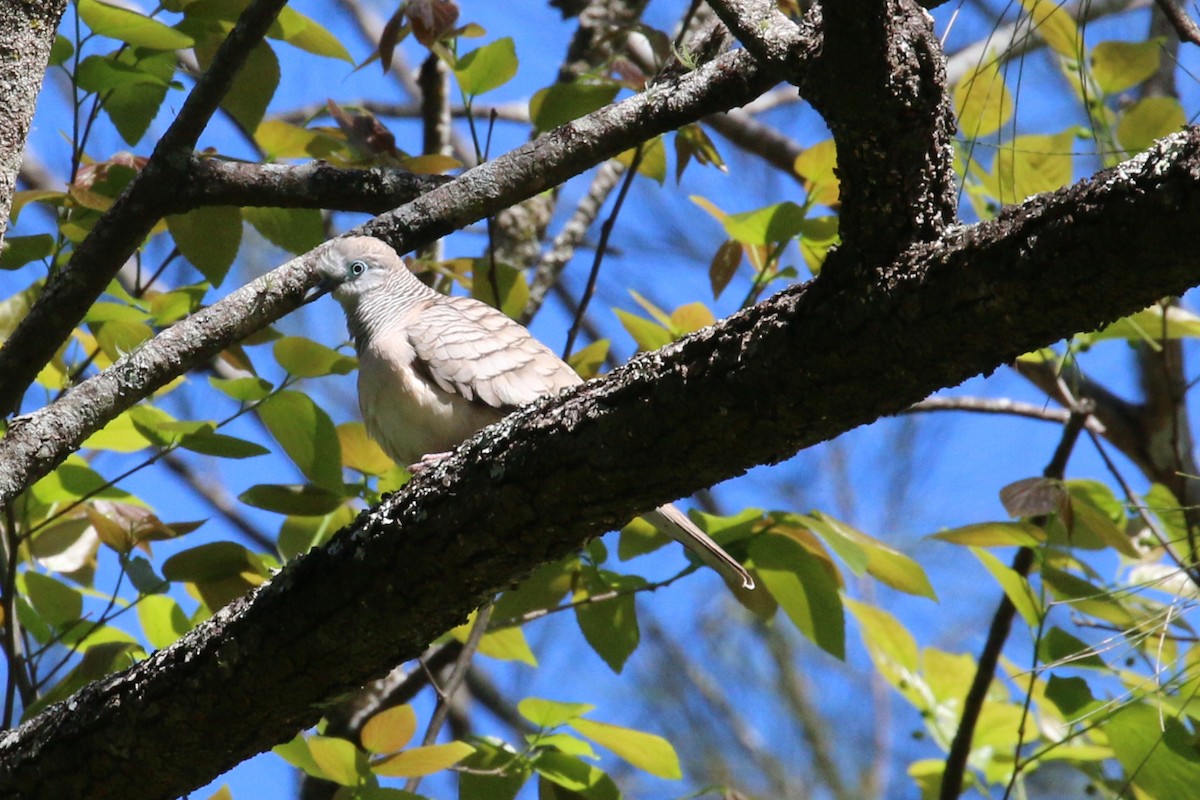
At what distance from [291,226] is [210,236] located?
0.68 feet

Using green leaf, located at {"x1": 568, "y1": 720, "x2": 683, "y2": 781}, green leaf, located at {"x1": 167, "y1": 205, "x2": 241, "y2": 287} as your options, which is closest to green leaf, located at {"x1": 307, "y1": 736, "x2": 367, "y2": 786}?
green leaf, located at {"x1": 568, "y1": 720, "x2": 683, "y2": 781}

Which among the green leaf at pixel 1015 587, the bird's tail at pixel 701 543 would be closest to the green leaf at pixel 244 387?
the bird's tail at pixel 701 543

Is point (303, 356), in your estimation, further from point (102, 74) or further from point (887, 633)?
point (887, 633)

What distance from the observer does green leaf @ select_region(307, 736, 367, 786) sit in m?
2.92

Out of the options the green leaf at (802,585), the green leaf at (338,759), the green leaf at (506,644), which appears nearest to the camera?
the green leaf at (338,759)

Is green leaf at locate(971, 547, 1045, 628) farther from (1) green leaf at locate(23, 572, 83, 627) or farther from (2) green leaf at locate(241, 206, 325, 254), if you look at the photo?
(1) green leaf at locate(23, 572, 83, 627)

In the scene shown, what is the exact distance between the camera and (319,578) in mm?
2418

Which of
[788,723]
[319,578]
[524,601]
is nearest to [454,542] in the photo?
[319,578]

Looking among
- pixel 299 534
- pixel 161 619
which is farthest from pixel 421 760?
pixel 161 619

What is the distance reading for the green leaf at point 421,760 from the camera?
2973 mm

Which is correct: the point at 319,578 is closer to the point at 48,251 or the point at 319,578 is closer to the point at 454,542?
the point at 454,542

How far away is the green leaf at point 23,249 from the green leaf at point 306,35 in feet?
2.67

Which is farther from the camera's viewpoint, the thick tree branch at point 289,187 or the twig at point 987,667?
the twig at point 987,667

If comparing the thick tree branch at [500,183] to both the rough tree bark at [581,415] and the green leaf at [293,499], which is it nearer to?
the rough tree bark at [581,415]
